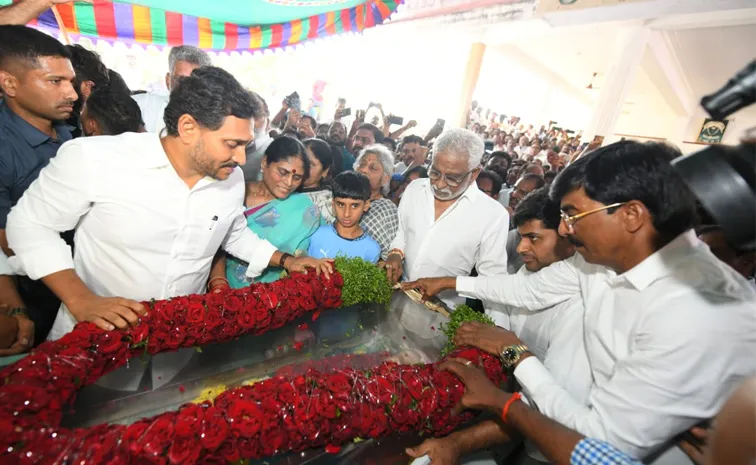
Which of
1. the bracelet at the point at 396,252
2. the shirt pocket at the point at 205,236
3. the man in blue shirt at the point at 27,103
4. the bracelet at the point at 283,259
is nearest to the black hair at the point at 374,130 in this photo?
the bracelet at the point at 396,252

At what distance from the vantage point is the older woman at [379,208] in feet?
10.4

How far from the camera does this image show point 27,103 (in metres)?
2.25

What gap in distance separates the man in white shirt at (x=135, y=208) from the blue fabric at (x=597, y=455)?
1922 mm

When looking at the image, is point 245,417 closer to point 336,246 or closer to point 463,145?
point 336,246

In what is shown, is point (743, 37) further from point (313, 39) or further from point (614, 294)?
point (614, 294)

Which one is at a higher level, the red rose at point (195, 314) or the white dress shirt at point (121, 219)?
the white dress shirt at point (121, 219)

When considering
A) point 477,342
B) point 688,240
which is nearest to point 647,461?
point 477,342

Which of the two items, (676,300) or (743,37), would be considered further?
(743,37)

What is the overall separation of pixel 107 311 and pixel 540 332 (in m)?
2.49

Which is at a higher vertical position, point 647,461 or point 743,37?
point 743,37

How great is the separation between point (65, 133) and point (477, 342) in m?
3.36

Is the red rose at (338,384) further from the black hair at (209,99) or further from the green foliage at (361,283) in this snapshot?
the black hair at (209,99)

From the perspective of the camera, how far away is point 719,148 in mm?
932

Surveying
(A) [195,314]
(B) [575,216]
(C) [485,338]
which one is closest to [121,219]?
(A) [195,314]
